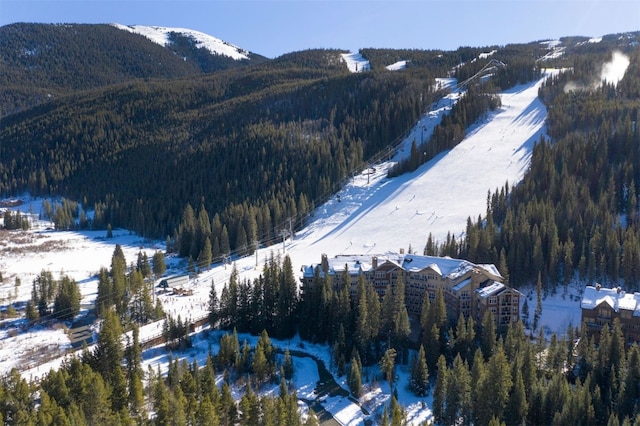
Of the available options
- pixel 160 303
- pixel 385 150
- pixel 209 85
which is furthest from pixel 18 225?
pixel 209 85

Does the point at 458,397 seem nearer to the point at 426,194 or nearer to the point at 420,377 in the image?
the point at 420,377

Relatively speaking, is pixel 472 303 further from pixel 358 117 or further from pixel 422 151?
pixel 358 117

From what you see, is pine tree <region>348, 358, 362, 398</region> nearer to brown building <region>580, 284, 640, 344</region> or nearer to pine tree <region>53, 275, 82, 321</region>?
brown building <region>580, 284, 640, 344</region>

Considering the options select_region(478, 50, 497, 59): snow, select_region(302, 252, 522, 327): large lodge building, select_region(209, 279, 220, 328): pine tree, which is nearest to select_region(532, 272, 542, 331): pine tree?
select_region(302, 252, 522, 327): large lodge building

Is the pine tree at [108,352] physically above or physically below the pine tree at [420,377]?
above

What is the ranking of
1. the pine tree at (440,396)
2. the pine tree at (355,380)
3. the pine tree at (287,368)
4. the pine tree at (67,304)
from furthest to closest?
the pine tree at (67,304) → the pine tree at (287,368) → the pine tree at (355,380) → the pine tree at (440,396)

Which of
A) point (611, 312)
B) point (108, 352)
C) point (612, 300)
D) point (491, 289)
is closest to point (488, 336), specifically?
point (491, 289)

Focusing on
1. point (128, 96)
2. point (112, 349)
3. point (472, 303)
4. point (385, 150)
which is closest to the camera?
point (112, 349)

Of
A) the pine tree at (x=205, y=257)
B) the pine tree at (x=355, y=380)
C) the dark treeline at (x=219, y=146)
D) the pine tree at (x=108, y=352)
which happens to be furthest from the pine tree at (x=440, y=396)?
the dark treeline at (x=219, y=146)

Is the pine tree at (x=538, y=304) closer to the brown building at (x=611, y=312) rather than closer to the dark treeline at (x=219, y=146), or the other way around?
the brown building at (x=611, y=312)
